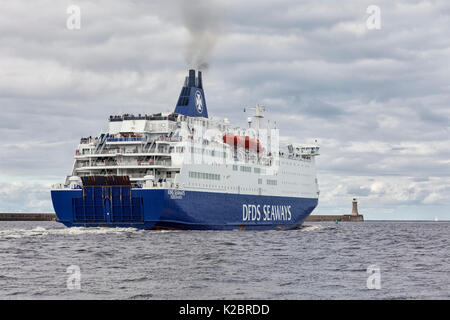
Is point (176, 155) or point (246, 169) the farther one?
point (246, 169)

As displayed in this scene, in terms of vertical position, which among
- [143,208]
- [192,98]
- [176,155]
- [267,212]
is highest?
[192,98]

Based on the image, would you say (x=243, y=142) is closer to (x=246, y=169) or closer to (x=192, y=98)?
(x=246, y=169)

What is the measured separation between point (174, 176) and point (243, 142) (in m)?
15.8

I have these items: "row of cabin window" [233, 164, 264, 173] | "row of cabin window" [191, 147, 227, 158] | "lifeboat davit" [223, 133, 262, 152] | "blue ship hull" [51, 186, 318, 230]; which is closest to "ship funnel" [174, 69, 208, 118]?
"lifeboat davit" [223, 133, 262, 152]

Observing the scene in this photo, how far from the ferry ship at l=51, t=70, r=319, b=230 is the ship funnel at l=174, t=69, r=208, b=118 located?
3.9 inches

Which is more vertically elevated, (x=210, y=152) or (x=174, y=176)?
(x=210, y=152)

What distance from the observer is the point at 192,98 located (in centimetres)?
6575

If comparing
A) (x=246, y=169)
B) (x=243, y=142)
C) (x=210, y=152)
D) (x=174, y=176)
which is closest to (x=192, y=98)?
(x=243, y=142)

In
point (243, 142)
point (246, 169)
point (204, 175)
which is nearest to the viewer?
point (204, 175)

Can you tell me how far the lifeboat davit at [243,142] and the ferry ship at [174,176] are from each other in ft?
0.40

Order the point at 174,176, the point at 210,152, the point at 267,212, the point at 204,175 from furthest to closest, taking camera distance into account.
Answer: the point at 267,212
the point at 210,152
the point at 204,175
the point at 174,176

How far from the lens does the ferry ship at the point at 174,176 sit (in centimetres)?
5291

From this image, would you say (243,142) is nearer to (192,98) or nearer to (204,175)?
(192,98)

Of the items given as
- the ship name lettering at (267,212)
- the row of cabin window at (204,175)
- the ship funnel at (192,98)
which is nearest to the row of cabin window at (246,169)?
the ship name lettering at (267,212)
